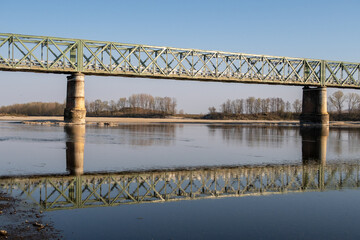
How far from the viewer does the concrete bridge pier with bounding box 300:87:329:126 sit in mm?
76812

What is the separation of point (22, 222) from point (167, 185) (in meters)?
5.12

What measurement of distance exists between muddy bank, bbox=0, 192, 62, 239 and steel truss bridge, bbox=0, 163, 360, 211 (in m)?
0.47

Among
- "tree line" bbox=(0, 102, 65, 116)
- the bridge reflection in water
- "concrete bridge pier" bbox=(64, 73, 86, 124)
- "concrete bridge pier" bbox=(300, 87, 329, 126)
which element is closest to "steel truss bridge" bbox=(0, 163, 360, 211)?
the bridge reflection in water

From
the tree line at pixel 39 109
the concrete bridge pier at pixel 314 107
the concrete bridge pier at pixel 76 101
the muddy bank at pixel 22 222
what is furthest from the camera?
the tree line at pixel 39 109

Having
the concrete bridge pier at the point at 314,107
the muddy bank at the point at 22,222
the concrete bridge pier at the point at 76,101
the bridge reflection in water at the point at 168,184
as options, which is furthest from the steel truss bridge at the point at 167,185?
the concrete bridge pier at the point at 314,107

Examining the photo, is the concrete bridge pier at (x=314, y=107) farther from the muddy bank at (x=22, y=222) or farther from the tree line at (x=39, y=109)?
the tree line at (x=39, y=109)

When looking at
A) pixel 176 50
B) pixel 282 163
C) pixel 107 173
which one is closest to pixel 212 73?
pixel 176 50

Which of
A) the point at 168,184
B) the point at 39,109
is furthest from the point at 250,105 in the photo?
the point at 168,184

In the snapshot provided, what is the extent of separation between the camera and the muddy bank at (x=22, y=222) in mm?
7188

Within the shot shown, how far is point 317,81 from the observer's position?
83062mm

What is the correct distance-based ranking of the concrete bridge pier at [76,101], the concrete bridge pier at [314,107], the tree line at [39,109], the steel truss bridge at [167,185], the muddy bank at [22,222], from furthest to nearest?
the tree line at [39,109], the concrete bridge pier at [314,107], the concrete bridge pier at [76,101], the steel truss bridge at [167,185], the muddy bank at [22,222]

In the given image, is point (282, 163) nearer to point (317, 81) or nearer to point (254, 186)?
point (254, 186)

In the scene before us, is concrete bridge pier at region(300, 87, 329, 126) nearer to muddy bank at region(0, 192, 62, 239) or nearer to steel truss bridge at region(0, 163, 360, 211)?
steel truss bridge at region(0, 163, 360, 211)

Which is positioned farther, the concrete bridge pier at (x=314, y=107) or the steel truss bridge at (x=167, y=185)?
the concrete bridge pier at (x=314, y=107)
